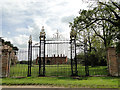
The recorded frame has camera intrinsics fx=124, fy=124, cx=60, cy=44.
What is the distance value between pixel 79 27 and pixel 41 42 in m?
6.37

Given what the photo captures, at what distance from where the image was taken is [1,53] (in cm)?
1027

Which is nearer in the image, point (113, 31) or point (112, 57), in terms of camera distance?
point (112, 57)

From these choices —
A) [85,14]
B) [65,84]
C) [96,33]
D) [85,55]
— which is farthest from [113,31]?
[65,84]

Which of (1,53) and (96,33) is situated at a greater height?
(96,33)

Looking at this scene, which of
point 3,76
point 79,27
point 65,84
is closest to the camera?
point 65,84

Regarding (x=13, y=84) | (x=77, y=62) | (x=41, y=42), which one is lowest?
(x=13, y=84)

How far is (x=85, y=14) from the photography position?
49.9 feet

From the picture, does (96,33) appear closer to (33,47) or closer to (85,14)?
(85,14)

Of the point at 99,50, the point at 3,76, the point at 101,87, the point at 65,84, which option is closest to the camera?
the point at 101,87

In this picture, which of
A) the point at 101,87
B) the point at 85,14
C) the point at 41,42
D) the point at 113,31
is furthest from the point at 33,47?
the point at 113,31

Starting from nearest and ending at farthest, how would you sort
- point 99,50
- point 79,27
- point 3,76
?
point 3,76
point 79,27
point 99,50

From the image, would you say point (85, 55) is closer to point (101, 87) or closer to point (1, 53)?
point (101, 87)

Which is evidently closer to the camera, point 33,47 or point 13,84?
point 13,84

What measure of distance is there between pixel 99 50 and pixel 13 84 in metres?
15.8
